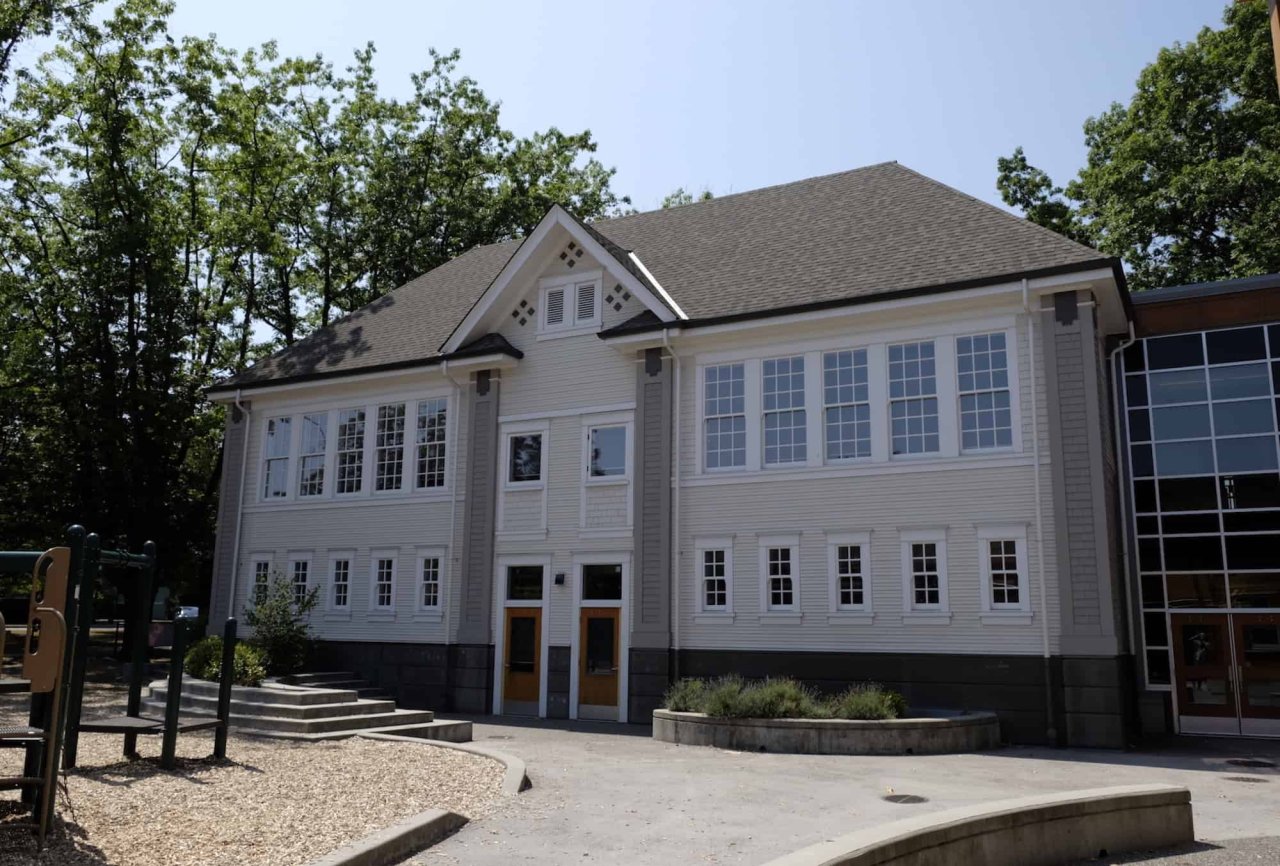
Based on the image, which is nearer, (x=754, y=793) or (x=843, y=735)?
(x=754, y=793)

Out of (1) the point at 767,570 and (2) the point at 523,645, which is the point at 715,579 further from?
(2) the point at 523,645

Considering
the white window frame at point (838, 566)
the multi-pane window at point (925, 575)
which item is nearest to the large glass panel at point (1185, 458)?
the multi-pane window at point (925, 575)

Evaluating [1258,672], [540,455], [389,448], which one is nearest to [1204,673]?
[1258,672]

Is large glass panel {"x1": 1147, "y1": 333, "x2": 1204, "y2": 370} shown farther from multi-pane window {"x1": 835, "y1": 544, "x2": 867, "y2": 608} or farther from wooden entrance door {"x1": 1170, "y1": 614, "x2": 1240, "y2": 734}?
multi-pane window {"x1": 835, "y1": 544, "x2": 867, "y2": 608}

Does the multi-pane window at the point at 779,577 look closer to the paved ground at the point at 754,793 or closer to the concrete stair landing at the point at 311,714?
the paved ground at the point at 754,793

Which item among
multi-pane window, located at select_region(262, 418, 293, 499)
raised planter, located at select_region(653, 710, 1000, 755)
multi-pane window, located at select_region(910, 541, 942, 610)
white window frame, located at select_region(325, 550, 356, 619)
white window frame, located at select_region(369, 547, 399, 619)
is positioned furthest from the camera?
multi-pane window, located at select_region(262, 418, 293, 499)

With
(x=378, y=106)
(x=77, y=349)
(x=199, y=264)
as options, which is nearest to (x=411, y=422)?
(x=77, y=349)

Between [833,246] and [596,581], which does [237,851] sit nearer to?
[596,581]

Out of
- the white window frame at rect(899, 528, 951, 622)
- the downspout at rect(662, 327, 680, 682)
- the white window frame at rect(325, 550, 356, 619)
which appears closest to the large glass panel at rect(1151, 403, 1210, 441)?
the white window frame at rect(899, 528, 951, 622)

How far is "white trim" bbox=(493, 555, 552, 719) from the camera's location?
2139 centimetres

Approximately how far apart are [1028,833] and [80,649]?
8.56 metres

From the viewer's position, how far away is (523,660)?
21.7 m

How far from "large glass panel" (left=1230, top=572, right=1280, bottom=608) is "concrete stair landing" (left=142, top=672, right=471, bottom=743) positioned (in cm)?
1494

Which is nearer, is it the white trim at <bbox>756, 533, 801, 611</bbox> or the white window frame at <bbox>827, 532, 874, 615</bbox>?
the white window frame at <bbox>827, 532, 874, 615</bbox>
